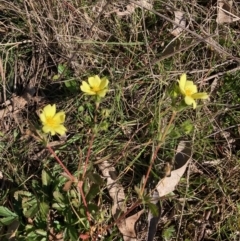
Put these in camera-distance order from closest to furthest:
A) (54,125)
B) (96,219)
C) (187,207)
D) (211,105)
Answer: (54,125), (96,219), (187,207), (211,105)

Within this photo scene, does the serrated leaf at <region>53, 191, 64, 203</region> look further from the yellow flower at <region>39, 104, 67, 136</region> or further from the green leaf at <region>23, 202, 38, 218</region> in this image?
the yellow flower at <region>39, 104, 67, 136</region>

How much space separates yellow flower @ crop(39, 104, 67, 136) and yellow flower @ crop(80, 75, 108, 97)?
12 cm

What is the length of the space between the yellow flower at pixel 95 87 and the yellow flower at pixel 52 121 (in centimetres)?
12

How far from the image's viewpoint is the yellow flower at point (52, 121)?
1.65 m


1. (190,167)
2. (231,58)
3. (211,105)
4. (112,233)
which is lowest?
(112,233)

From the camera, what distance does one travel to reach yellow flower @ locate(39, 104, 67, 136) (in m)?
1.65

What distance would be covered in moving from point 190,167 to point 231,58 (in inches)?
20.5

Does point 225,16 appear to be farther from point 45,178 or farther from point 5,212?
point 5,212

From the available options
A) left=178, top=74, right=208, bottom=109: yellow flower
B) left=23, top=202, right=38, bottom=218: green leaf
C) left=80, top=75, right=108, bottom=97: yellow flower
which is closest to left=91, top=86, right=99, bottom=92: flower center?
left=80, top=75, right=108, bottom=97: yellow flower

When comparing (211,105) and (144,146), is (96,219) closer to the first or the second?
(144,146)

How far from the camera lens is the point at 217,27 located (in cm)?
224

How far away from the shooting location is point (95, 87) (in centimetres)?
177

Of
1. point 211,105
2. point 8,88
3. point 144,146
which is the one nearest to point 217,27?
point 211,105

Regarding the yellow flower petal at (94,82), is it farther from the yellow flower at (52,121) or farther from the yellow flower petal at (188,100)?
the yellow flower petal at (188,100)
